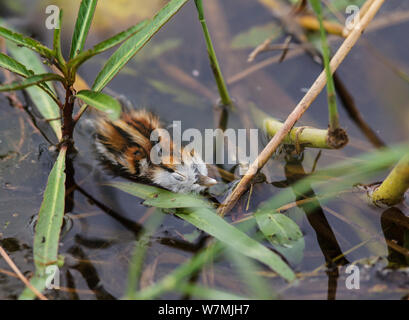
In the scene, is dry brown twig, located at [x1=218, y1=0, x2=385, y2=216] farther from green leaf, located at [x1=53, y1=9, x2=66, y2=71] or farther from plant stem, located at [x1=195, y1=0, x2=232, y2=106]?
green leaf, located at [x1=53, y1=9, x2=66, y2=71]

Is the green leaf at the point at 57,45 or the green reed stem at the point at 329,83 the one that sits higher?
the green leaf at the point at 57,45

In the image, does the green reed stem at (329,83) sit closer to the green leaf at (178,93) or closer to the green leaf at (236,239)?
the green leaf at (236,239)

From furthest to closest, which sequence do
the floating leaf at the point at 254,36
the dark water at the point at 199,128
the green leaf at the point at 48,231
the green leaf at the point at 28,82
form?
the floating leaf at the point at 254,36 < the dark water at the point at 199,128 < the green leaf at the point at 48,231 < the green leaf at the point at 28,82

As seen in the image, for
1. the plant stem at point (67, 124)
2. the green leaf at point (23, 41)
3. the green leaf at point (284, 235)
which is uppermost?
the green leaf at point (23, 41)

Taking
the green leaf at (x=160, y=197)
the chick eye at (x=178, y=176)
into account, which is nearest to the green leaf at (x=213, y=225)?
the green leaf at (x=160, y=197)

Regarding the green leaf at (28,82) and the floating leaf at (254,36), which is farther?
the floating leaf at (254,36)

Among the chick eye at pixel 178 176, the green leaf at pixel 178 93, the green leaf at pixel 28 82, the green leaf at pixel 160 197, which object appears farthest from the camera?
the green leaf at pixel 178 93

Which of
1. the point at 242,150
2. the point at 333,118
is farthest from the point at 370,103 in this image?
the point at 333,118
